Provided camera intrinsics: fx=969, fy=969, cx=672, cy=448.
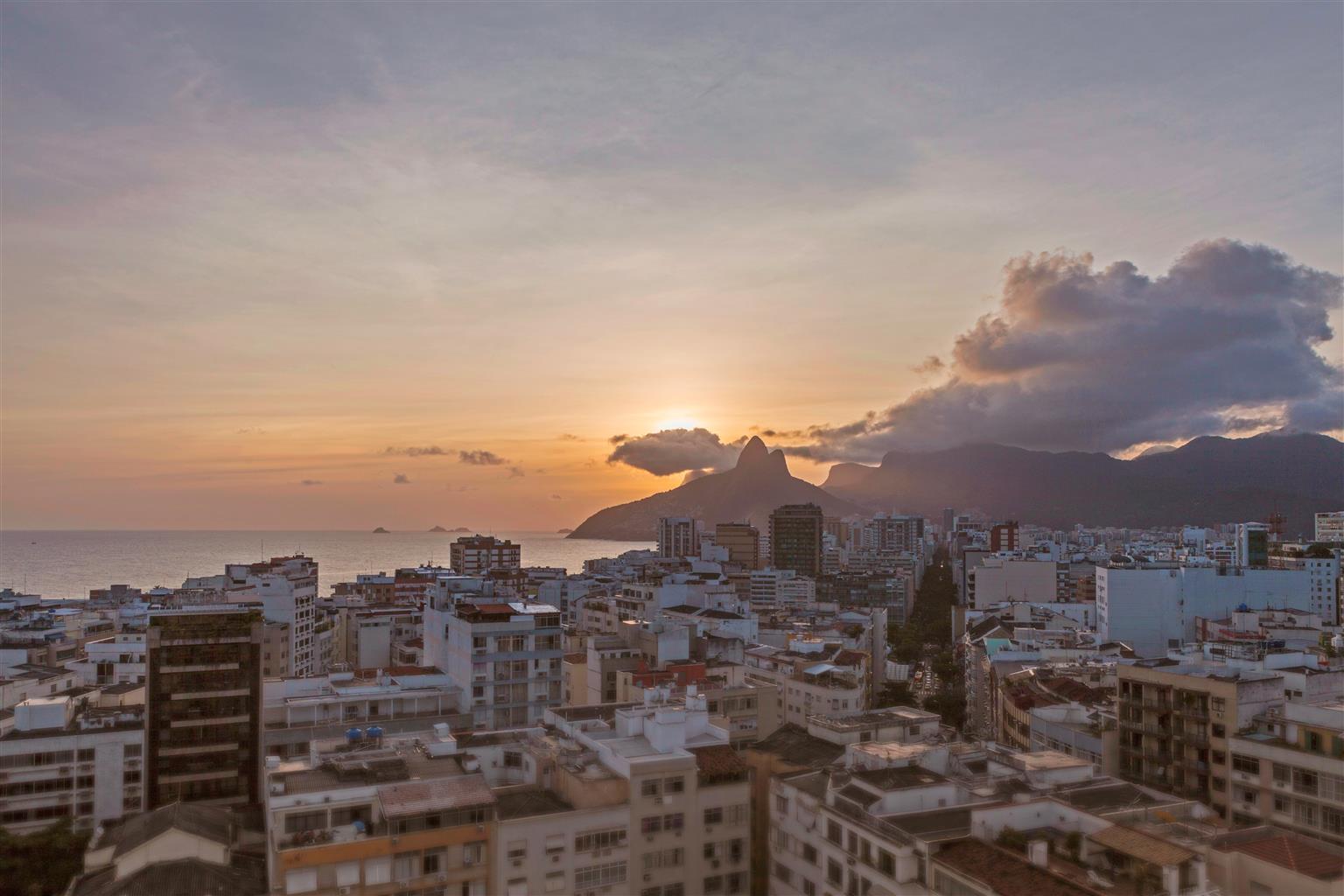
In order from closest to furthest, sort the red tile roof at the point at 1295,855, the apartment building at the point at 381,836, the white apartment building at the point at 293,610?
the red tile roof at the point at 1295,855, the apartment building at the point at 381,836, the white apartment building at the point at 293,610

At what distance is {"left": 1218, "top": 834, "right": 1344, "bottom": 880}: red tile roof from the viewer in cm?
1731

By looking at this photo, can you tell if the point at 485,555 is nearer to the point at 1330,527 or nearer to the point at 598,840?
the point at 598,840

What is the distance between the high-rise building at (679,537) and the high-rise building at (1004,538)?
4992 cm

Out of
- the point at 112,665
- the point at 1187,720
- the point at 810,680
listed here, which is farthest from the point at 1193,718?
the point at 112,665

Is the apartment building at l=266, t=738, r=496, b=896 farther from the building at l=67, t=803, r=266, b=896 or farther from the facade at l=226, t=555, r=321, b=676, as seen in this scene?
the facade at l=226, t=555, r=321, b=676

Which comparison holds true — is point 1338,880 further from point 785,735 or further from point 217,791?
point 217,791

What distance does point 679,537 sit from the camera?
574 ft

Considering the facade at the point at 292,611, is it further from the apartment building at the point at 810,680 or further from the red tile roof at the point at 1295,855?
the red tile roof at the point at 1295,855

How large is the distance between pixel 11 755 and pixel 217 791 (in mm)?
6399

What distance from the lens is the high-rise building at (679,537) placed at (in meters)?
173

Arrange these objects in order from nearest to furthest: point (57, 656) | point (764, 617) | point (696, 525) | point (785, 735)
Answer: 1. point (785, 735)
2. point (57, 656)
3. point (764, 617)
4. point (696, 525)

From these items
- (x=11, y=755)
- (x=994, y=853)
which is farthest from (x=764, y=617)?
(x=994, y=853)

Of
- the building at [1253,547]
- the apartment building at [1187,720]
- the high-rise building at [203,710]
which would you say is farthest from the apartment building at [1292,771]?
the building at [1253,547]

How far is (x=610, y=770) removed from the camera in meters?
23.6
